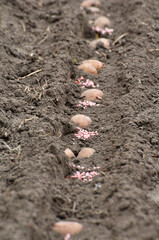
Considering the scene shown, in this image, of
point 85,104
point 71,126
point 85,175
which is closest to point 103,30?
point 85,104

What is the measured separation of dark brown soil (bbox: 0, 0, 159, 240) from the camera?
2.41 metres

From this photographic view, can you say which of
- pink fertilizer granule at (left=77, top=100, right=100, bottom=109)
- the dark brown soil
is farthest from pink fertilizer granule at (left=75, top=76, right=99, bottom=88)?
pink fertilizer granule at (left=77, top=100, right=100, bottom=109)

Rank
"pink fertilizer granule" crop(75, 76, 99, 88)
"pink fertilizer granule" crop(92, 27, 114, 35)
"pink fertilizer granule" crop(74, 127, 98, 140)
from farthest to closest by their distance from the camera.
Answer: "pink fertilizer granule" crop(92, 27, 114, 35)
"pink fertilizer granule" crop(75, 76, 99, 88)
"pink fertilizer granule" crop(74, 127, 98, 140)

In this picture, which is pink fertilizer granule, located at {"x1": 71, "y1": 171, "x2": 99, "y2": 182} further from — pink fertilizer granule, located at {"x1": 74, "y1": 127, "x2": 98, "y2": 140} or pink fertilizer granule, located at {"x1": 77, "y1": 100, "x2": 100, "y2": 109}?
pink fertilizer granule, located at {"x1": 77, "y1": 100, "x2": 100, "y2": 109}

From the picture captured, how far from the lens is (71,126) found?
3.59 m

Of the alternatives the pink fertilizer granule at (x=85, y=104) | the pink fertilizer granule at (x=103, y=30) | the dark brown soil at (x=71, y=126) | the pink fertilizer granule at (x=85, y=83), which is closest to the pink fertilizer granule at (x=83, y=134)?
the dark brown soil at (x=71, y=126)

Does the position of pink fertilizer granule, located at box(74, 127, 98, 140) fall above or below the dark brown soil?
below

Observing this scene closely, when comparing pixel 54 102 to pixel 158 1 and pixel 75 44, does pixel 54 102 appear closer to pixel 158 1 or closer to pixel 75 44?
pixel 75 44

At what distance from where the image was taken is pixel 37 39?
5191 mm

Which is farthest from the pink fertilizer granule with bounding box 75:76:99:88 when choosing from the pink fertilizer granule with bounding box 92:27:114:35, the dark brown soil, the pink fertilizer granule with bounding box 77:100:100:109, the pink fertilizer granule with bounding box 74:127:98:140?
the pink fertilizer granule with bounding box 92:27:114:35

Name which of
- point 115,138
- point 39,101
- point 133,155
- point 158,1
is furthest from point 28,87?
point 158,1

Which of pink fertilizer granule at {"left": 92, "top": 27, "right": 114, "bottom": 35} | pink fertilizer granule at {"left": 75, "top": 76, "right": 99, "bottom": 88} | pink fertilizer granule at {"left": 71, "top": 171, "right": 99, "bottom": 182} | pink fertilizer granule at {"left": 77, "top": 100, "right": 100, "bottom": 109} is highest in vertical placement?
pink fertilizer granule at {"left": 71, "top": 171, "right": 99, "bottom": 182}

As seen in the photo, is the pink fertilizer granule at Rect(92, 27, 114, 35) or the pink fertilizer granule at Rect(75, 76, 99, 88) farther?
the pink fertilizer granule at Rect(92, 27, 114, 35)

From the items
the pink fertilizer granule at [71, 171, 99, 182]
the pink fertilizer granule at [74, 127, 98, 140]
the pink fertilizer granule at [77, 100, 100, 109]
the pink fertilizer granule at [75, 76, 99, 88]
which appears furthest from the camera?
the pink fertilizer granule at [75, 76, 99, 88]
